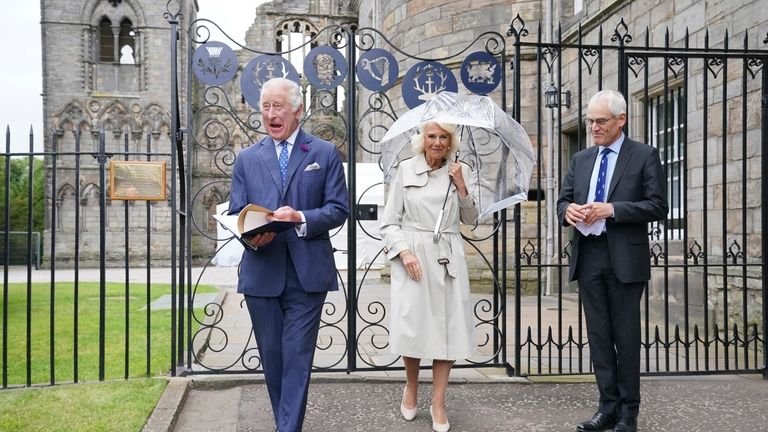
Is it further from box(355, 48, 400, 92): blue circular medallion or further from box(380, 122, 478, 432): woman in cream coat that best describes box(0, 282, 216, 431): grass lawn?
box(355, 48, 400, 92): blue circular medallion

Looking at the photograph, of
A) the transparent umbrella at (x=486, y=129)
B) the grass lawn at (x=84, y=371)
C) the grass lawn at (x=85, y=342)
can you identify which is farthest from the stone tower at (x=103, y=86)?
the transparent umbrella at (x=486, y=129)

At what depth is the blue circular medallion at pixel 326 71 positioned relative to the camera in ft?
20.0

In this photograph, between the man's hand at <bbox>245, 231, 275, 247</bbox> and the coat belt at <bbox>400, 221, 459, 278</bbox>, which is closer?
the man's hand at <bbox>245, 231, 275, 247</bbox>

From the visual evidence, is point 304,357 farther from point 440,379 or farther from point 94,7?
point 94,7

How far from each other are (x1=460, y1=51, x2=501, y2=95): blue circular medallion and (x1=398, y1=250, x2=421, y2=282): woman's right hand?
2176mm

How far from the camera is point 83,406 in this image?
506 centimetres

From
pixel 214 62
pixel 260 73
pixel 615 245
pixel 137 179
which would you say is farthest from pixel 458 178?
pixel 137 179

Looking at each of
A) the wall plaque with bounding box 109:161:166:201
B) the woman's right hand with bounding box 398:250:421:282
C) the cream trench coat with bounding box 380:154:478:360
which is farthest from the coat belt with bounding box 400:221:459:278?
the wall plaque with bounding box 109:161:166:201

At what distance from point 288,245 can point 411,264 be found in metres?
0.76

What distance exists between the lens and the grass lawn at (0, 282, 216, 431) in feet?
15.8

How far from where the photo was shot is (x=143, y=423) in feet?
15.3

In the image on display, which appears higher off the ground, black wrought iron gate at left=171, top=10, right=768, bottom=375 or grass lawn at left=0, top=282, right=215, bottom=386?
black wrought iron gate at left=171, top=10, right=768, bottom=375

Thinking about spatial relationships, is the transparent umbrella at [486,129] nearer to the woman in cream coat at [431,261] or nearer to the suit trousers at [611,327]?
the woman in cream coat at [431,261]

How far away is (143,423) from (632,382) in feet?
9.88
